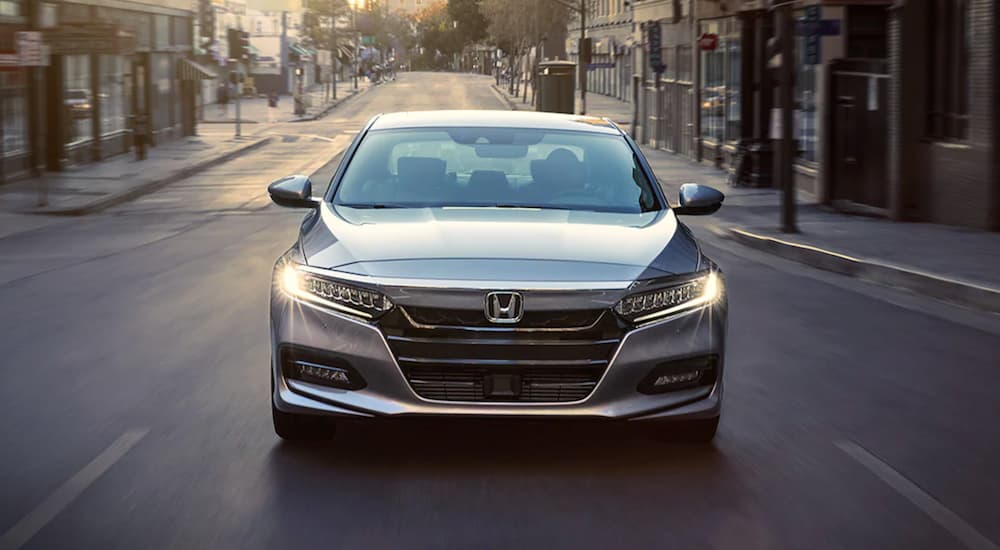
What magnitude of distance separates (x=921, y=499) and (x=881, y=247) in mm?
11002

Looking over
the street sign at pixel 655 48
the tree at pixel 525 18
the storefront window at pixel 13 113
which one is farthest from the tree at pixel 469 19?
the storefront window at pixel 13 113

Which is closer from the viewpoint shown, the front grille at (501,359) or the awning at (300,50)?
the front grille at (501,359)

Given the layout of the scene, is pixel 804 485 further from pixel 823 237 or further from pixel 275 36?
pixel 275 36

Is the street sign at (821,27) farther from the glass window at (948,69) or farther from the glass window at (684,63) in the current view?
the glass window at (684,63)

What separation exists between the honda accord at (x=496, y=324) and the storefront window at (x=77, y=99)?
1149 inches

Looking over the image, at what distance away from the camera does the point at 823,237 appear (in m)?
18.2

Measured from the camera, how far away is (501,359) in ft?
20.0

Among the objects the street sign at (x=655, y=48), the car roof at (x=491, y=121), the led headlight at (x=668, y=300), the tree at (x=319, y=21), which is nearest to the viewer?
the led headlight at (x=668, y=300)

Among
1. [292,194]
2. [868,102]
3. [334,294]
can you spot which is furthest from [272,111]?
[334,294]

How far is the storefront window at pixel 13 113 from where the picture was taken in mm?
29531

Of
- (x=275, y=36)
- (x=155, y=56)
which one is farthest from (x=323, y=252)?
(x=275, y=36)

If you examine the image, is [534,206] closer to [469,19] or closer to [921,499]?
[921,499]

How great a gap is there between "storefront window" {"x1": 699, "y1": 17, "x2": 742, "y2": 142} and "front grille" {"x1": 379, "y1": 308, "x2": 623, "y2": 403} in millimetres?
26561

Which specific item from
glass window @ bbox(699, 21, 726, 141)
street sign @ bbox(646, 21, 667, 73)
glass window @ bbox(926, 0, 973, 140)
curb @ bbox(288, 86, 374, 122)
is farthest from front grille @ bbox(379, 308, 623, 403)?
curb @ bbox(288, 86, 374, 122)
